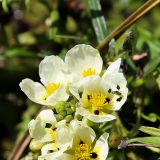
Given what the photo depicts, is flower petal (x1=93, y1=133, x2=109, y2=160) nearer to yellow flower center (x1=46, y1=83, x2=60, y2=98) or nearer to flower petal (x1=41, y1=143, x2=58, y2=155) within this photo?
flower petal (x1=41, y1=143, x2=58, y2=155)

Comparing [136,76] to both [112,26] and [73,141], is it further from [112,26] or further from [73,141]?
[112,26]

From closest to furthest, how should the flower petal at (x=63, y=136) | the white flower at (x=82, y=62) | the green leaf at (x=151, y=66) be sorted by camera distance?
the flower petal at (x=63, y=136) < the white flower at (x=82, y=62) < the green leaf at (x=151, y=66)

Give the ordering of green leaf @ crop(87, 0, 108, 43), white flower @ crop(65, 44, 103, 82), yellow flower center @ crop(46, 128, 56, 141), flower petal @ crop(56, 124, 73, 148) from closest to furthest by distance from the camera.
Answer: flower petal @ crop(56, 124, 73, 148) < yellow flower center @ crop(46, 128, 56, 141) < white flower @ crop(65, 44, 103, 82) < green leaf @ crop(87, 0, 108, 43)

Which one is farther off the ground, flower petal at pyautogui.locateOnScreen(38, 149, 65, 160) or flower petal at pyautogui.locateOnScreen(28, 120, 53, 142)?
flower petal at pyautogui.locateOnScreen(28, 120, 53, 142)

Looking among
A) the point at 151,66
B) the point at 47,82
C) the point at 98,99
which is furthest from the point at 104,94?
the point at 151,66

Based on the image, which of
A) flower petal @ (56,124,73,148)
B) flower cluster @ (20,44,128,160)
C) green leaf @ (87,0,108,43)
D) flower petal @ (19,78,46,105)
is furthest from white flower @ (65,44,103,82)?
green leaf @ (87,0,108,43)

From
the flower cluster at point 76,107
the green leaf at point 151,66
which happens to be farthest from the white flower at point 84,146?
the green leaf at point 151,66

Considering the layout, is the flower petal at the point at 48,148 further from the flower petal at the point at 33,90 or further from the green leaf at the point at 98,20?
the green leaf at the point at 98,20
